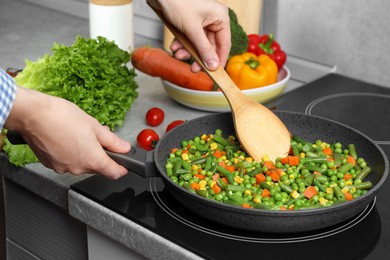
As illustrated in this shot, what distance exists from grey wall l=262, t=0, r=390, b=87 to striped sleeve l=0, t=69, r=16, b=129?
3.77 ft

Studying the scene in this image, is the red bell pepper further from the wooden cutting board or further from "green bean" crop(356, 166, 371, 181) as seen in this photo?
"green bean" crop(356, 166, 371, 181)

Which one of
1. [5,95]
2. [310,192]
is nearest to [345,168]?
[310,192]

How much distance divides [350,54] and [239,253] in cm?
103

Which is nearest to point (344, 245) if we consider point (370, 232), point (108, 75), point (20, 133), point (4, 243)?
point (370, 232)

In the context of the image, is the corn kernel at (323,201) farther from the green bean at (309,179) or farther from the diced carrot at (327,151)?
the diced carrot at (327,151)

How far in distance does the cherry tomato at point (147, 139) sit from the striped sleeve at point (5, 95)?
1.64ft

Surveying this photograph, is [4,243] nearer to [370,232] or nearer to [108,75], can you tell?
[108,75]

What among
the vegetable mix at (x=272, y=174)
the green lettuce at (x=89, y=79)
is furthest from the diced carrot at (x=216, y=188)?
the green lettuce at (x=89, y=79)

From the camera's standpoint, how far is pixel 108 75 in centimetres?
172

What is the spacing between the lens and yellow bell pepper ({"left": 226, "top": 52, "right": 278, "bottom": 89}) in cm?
184

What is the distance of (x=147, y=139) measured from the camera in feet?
5.34

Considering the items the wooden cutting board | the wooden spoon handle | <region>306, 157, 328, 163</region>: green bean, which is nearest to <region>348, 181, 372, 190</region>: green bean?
<region>306, 157, 328, 163</region>: green bean

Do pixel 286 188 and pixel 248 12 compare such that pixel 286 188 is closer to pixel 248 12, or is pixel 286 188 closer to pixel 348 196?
pixel 348 196

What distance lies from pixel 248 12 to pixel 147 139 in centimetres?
67
